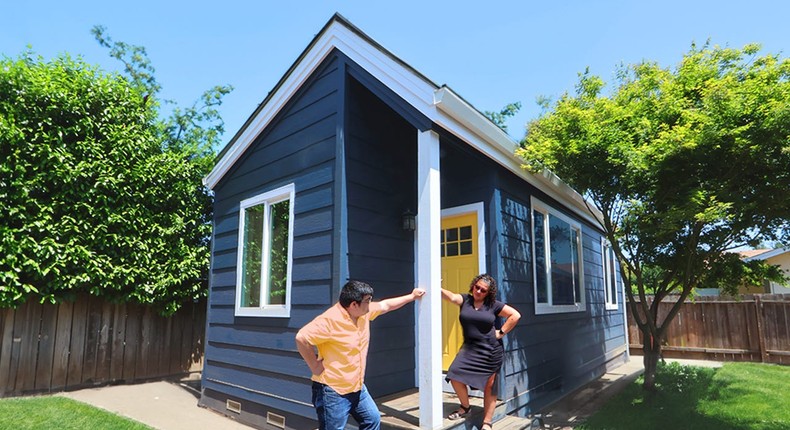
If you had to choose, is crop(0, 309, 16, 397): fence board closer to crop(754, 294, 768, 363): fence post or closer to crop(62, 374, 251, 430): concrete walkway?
crop(62, 374, 251, 430): concrete walkway

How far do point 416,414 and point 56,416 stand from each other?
13.7ft

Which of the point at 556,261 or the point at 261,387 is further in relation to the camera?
the point at 556,261

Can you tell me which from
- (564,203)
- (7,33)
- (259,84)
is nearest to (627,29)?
(564,203)

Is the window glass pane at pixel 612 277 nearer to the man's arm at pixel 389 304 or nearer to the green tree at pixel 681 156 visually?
the green tree at pixel 681 156

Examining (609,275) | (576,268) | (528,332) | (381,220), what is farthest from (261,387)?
(609,275)

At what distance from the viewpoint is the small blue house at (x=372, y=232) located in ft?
14.4

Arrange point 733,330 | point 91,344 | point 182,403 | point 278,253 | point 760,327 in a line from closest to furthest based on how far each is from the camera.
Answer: point 278,253 → point 182,403 → point 91,344 → point 760,327 → point 733,330

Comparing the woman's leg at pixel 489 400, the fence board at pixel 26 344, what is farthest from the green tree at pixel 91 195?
the woman's leg at pixel 489 400

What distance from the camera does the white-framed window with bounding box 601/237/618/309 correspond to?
376 inches

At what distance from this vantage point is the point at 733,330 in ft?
32.2

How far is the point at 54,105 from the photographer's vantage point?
6500 millimetres

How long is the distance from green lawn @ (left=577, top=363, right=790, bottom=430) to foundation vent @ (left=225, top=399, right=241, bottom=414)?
401 centimetres

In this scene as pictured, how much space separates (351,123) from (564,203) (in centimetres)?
404

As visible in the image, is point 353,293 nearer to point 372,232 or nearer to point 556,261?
point 372,232
